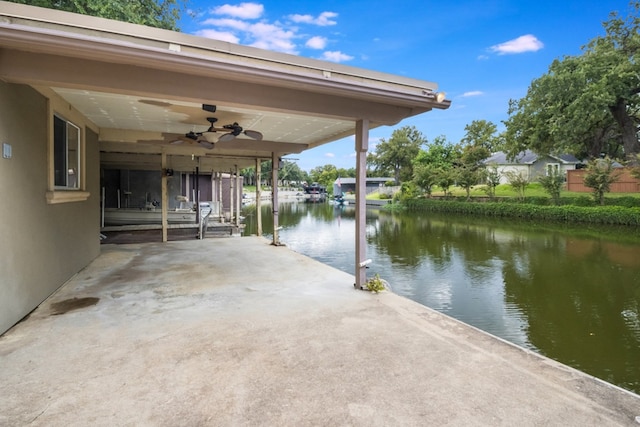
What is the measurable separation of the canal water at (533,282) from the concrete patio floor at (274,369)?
85.1 inches

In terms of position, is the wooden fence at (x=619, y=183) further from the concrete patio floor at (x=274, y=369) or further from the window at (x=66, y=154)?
the window at (x=66, y=154)

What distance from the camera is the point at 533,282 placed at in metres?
7.48

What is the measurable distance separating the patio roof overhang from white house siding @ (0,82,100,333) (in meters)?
0.35

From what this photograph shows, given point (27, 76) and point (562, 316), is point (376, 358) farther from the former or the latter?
point (562, 316)

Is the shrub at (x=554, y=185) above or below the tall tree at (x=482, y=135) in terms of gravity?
below

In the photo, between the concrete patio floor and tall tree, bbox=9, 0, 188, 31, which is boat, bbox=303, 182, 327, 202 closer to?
tall tree, bbox=9, 0, 188, 31

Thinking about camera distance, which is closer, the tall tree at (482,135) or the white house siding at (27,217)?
the white house siding at (27,217)

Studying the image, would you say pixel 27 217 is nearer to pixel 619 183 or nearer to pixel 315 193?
pixel 619 183

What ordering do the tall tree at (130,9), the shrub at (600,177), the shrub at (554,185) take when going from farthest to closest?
the shrub at (554,185) < the shrub at (600,177) < the tall tree at (130,9)

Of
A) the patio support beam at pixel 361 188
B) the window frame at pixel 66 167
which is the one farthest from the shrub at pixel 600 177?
the window frame at pixel 66 167

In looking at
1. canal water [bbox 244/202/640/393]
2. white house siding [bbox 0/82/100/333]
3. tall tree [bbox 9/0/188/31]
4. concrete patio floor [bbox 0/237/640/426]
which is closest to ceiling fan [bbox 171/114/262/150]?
white house siding [bbox 0/82/100/333]

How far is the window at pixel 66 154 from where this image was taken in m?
4.73

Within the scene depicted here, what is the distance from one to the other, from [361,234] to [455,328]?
1746 mm

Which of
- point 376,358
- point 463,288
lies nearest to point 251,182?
point 463,288
